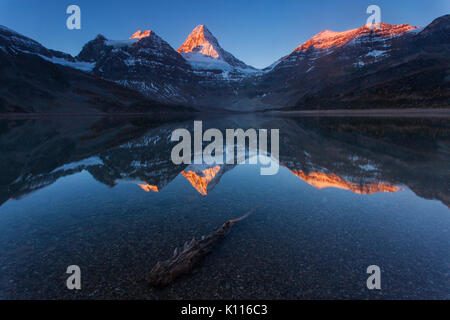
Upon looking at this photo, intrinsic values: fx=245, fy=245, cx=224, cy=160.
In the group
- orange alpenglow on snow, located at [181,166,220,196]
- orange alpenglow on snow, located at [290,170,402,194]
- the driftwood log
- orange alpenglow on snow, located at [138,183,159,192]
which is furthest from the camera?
orange alpenglow on snow, located at [181,166,220,196]

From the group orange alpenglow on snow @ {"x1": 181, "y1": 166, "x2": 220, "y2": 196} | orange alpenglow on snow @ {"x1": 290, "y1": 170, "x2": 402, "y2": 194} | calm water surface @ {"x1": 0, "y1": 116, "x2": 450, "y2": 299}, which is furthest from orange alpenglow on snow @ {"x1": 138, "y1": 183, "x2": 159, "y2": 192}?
orange alpenglow on snow @ {"x1": 290, "y1": 170, "x2": 402, "y2": 194}

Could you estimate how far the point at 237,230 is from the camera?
28.4 ft

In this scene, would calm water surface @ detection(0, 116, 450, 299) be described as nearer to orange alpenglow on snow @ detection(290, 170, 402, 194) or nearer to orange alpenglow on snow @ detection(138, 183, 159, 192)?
orange alpenglow on snow @ detection(290, 170, 402, 194)

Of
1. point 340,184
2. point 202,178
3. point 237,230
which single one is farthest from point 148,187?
point 340,184

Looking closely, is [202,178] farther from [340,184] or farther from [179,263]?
[179,263]

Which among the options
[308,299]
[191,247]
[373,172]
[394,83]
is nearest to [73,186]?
[191,247]

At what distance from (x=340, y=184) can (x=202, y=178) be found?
→ 802 cm

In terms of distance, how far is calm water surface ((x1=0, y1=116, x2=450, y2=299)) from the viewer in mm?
5980

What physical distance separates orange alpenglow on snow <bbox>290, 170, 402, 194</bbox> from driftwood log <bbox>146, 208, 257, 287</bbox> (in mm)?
8191

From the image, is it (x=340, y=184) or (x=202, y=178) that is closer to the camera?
(x=340, y=184)

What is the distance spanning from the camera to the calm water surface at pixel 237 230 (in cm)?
598
